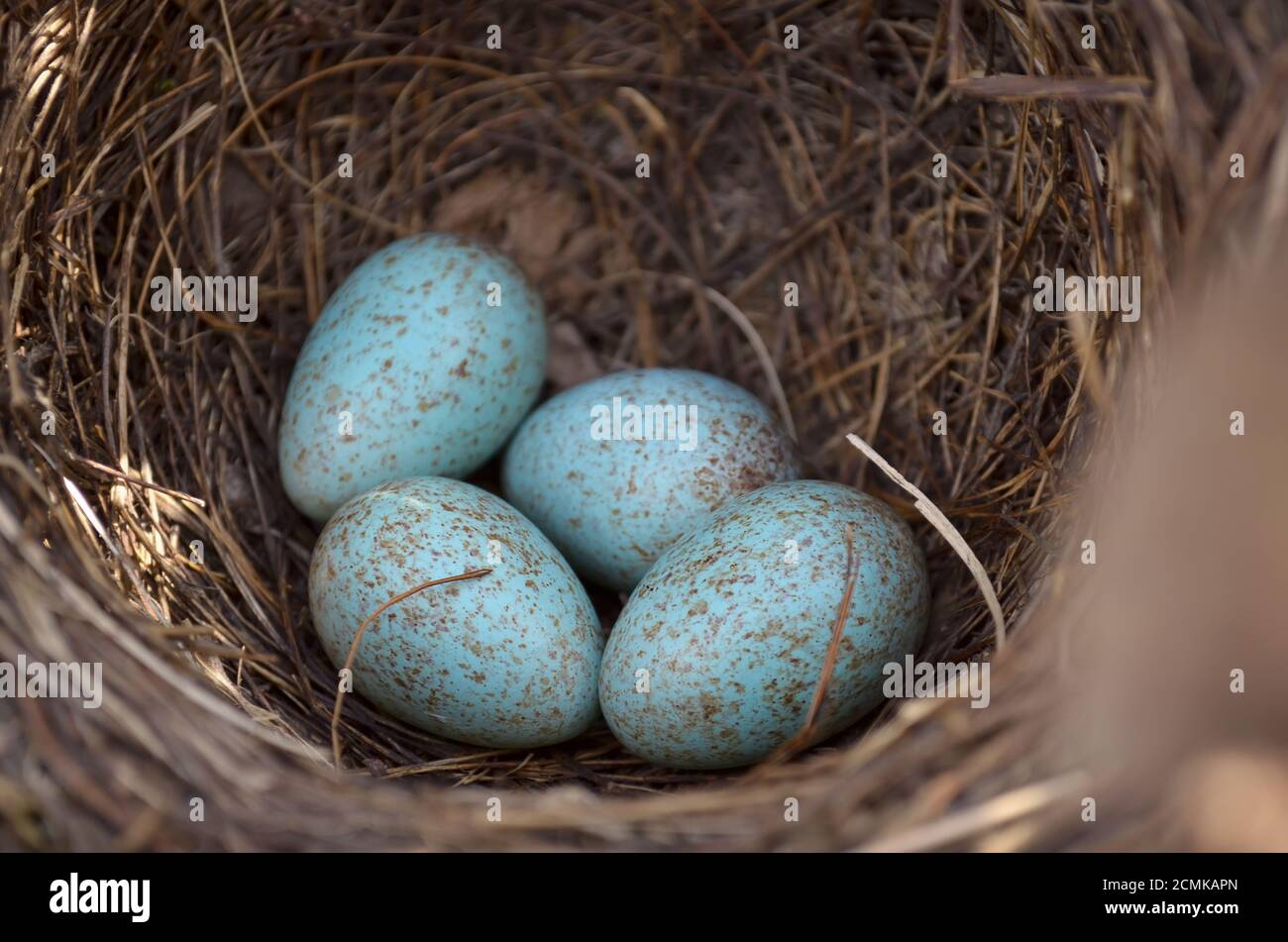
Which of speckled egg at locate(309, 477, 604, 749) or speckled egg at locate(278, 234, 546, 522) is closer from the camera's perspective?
speckled egg at locate(309, 477, 604, 749)

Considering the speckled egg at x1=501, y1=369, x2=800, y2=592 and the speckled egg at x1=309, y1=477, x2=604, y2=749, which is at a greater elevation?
the speckled egg at x1=501, y1=369, x2=800, y2=592

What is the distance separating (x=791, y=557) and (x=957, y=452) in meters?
0.53

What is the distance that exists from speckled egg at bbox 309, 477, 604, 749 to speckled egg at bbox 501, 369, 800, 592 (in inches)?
7.4

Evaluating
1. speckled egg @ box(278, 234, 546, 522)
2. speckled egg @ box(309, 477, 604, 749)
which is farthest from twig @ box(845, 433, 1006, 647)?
speckled egg @ box(278, 234, 546, 522)

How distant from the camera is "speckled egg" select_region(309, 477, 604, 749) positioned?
168 centimetres

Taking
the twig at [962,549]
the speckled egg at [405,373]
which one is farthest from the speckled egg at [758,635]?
the speckled egg at [405,373]

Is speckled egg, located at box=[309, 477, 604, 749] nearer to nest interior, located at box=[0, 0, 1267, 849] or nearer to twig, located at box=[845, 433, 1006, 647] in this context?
nest interior, located at box=[0, 0, 1267, 849]

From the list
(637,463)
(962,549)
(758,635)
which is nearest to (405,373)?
(637,463)

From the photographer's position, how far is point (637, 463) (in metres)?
1.95

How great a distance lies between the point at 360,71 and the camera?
2203mm

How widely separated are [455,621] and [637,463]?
0.46 m

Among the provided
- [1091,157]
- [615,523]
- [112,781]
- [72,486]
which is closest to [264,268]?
[72,486]

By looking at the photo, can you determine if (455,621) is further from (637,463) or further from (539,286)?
(539,286)
